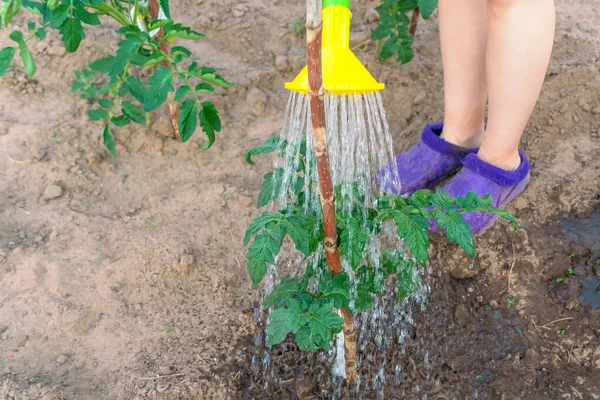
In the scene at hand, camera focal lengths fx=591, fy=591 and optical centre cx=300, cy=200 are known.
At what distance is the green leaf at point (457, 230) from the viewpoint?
3.50ft

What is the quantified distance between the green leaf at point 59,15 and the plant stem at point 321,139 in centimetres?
76

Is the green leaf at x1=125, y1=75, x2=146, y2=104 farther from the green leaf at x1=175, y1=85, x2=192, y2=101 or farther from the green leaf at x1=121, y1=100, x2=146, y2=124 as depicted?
the green leaf at x1=175, y1=85, x2=192, y2=101

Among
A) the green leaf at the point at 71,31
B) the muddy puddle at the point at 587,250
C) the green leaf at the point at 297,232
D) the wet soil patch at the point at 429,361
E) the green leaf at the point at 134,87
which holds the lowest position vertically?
the wet soil patch at the point at 429,361

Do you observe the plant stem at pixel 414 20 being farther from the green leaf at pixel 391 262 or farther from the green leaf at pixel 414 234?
the green leaf at pixel 414 234

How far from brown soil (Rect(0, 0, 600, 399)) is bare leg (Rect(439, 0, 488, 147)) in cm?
31

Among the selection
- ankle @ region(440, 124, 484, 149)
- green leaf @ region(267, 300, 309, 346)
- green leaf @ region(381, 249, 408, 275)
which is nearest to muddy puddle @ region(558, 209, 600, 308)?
ankle @ region(440, 124, 484, 149)

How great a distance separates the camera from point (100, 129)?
7.12 feet

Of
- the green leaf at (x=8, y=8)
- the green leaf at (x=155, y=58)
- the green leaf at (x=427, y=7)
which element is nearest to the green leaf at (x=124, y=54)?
the green leaf at (x=155, y=58)

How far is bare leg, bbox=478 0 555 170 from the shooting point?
1.44 m

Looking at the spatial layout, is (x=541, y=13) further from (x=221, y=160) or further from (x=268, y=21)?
(x=268, y=21)

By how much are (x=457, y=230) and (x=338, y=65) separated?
37 cm

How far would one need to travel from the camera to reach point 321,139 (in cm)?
105

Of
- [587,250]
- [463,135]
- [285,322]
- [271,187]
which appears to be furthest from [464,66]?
[285,322]

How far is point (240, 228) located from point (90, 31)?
120 centimetres
